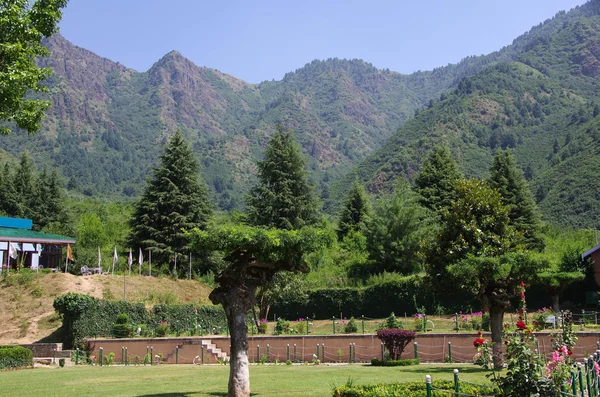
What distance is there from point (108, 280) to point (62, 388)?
26013 millimetres

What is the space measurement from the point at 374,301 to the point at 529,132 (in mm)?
101961

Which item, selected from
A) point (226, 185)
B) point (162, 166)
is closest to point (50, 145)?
point (226, 185)

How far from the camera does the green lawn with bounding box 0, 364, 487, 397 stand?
1645 cm

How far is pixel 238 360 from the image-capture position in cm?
1515

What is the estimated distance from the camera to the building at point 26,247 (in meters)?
46.1

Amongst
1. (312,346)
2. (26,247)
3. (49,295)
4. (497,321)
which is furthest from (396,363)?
(26,247)

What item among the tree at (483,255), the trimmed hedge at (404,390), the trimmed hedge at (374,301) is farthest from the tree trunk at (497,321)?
the trimmed hedge at (374,301)

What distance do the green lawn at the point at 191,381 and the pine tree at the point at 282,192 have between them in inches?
1250

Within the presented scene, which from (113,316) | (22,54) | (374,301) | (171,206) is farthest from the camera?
(171,206)

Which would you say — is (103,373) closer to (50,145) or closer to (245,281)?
(245,281)

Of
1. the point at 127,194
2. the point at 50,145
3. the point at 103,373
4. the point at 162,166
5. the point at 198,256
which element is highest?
the point at 50,145

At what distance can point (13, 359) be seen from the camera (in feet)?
92.3

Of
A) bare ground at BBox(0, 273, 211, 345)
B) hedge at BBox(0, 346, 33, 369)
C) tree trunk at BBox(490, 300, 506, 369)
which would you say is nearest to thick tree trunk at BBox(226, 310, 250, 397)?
tree trunk at BBox(490, 300, 506, 369)

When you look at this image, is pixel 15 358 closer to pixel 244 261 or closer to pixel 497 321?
pixel 244 261
